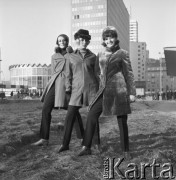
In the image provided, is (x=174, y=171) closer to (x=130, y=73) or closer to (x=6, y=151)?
(x=130, y=73)

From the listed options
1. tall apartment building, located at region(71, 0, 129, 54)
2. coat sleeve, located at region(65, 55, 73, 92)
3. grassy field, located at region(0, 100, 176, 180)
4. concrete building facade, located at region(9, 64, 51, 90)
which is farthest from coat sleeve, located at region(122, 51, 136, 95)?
concrete building facade, located at region(9, 64, 51, 90)

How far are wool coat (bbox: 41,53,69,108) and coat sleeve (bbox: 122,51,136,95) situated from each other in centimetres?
87

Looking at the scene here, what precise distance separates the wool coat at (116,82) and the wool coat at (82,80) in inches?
8.3

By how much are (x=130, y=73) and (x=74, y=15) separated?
13327 cm

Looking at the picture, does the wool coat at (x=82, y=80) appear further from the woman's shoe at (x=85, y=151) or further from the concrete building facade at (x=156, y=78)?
the concrete building facade at (x=156, y=78)

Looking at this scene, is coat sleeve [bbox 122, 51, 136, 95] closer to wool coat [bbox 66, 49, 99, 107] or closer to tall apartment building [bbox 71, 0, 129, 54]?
wool coat [bbox 66, 49, 99, 107]

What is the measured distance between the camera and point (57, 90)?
482 centimetres

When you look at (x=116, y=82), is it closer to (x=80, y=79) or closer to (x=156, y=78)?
(x=80, y=79)

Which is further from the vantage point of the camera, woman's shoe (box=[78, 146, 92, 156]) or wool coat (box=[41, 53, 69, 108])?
wool coat (box=[41, 53, 69, 108])

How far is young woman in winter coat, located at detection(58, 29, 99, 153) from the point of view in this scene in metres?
4.44

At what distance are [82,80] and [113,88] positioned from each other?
45cm

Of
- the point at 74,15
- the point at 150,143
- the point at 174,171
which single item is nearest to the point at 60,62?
the point at 150,143

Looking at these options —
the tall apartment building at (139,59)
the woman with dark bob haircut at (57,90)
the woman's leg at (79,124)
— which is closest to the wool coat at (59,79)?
the woman with dark bob haircut at (57,90)

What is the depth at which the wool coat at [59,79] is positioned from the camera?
4766 mm
